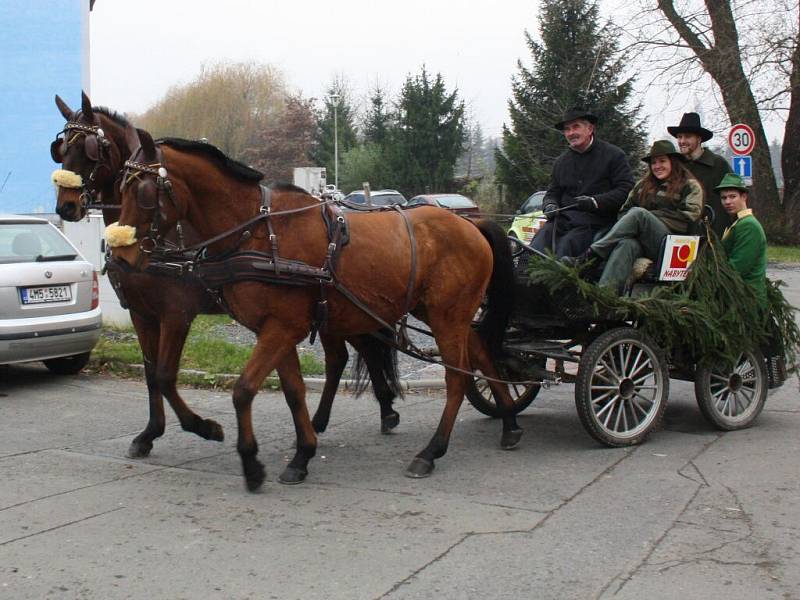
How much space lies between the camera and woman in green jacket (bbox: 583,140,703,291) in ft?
21.3

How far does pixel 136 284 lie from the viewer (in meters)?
5.98

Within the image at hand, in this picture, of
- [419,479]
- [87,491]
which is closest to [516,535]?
[419,479]

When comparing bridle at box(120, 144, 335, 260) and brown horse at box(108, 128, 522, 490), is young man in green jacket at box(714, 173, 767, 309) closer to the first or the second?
brown horse at box(108, 128, 522, 490)

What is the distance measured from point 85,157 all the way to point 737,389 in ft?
16.6

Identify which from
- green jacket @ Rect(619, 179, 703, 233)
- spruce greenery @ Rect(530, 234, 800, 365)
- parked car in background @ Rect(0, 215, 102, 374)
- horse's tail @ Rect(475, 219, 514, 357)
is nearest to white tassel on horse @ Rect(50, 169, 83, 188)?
horse's tail @ Rect(475, 219, 514, 357)

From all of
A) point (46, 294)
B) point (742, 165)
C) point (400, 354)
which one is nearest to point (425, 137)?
point (742, 165)

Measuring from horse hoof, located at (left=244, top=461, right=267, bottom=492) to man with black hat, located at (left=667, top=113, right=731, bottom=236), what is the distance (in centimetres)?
412

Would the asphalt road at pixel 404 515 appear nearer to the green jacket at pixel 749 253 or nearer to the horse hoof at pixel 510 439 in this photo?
the horse hoof at pixel 510 439

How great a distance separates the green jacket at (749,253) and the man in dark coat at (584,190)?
2.94ft

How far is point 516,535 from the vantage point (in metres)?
4.55

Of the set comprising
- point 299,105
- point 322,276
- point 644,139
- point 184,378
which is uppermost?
point 299,105

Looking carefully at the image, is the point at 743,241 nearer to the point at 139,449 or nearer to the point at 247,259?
the point at 247,259

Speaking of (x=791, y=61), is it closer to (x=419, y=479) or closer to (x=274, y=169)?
(x=419, y=479)

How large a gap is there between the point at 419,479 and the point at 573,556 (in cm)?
160
